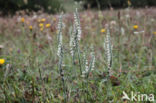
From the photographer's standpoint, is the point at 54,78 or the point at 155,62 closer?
the point at 54,78

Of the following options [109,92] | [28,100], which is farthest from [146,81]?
[28,100]

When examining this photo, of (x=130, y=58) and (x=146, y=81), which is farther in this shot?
(x=130, y=58)

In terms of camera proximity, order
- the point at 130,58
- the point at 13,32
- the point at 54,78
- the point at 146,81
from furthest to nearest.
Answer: the point at 13,32 < the point at 130,58 < the point at 54,78 < the point at 146,81

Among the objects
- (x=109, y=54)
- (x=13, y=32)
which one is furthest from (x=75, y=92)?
(x=13, y=32)

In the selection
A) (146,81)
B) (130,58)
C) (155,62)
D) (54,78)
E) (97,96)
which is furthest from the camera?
(130,58)

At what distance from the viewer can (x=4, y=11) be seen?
10.5 metres

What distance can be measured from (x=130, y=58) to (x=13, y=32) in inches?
146

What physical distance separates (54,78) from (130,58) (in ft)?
4.05

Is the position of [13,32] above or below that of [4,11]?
below

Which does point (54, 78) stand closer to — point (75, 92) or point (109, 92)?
point (75, 92)

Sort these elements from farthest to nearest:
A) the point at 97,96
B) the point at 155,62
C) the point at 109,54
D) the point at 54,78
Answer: the point at 155,62, the point at 54,78, the point at 97,96, the point at 109,54

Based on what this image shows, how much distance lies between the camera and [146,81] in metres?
1.77

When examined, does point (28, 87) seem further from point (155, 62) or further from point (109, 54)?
point (155, 62)

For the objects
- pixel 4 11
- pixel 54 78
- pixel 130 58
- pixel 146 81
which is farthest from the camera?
pixel 4 11
